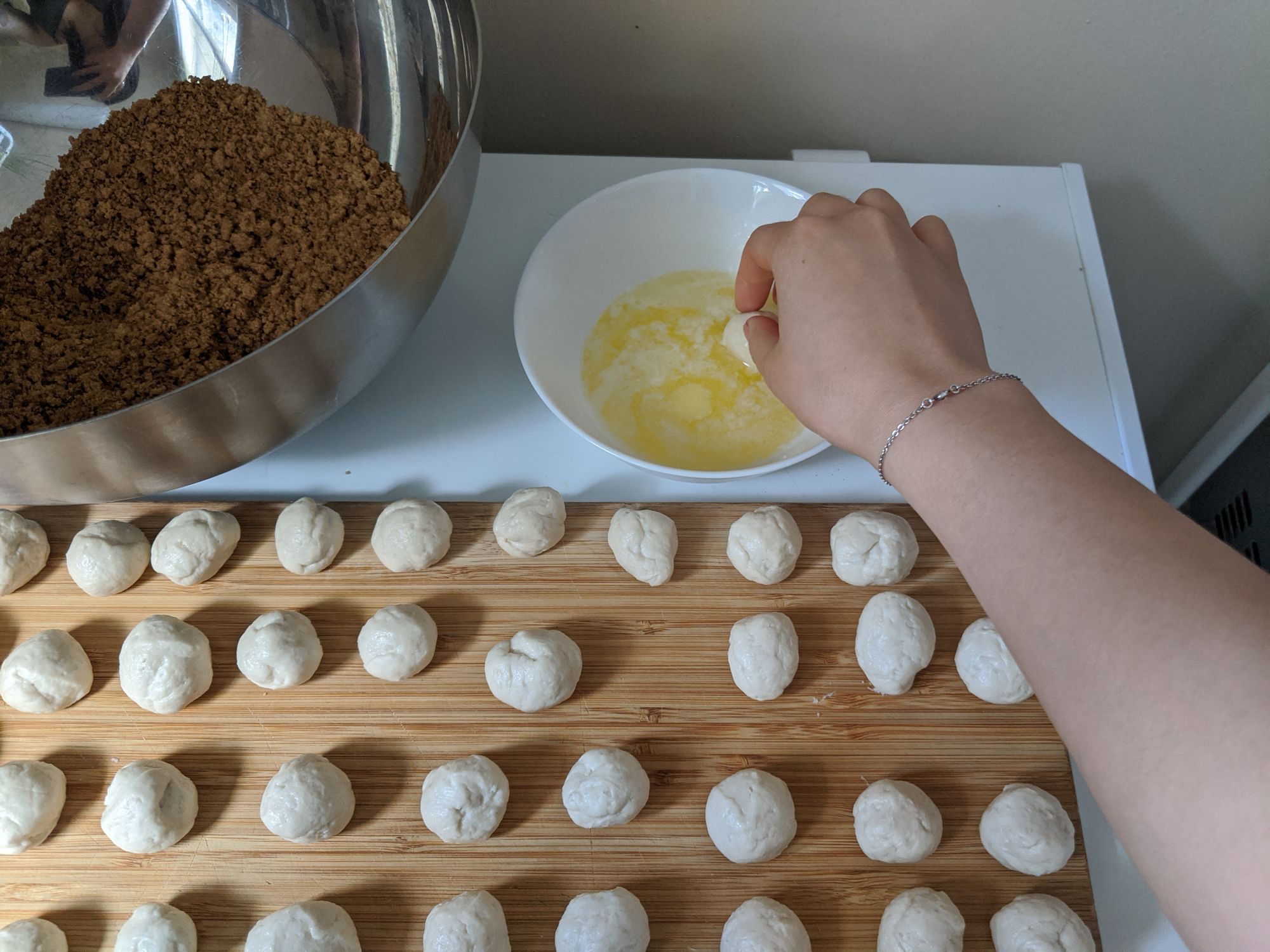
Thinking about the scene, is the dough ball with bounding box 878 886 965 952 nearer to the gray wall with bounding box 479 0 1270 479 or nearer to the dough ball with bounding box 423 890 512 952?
the dough ball with bounding box 423 890 512 952

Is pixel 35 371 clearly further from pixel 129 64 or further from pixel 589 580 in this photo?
pixel 589 580

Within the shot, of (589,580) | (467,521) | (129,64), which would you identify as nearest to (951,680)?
(589,580)

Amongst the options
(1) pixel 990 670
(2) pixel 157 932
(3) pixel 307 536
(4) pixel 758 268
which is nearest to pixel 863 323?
(4) pixel 758 268

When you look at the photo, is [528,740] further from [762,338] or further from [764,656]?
[762,338]

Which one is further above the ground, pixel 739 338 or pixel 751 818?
pixel 739 338

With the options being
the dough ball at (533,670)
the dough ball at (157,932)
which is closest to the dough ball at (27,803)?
the dough ball at (157,932)

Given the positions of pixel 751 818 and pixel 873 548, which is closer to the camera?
pixel 751 818

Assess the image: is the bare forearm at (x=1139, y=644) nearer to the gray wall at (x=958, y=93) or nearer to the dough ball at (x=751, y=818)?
the dough ball at (x=751, y=818)

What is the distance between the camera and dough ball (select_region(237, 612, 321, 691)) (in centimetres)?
95

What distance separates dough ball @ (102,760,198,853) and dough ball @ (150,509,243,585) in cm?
21

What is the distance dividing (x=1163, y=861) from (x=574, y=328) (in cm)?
86

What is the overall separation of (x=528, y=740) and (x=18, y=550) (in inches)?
25.1

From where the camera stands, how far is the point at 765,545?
101 centimetres

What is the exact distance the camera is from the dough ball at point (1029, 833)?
34.7 inches
